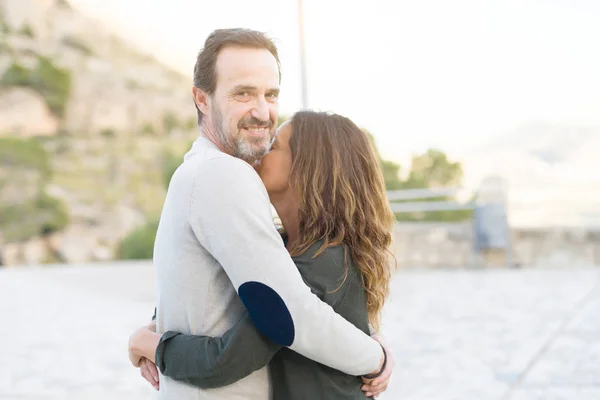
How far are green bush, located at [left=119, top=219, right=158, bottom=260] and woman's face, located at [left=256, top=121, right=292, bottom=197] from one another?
32638mm

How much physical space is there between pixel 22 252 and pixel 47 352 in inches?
1496

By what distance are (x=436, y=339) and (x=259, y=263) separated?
6154 millimetres

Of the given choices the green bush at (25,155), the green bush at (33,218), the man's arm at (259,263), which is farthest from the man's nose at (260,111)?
the green bush at (25,155)

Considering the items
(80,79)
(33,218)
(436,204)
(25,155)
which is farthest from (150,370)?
(80,79)

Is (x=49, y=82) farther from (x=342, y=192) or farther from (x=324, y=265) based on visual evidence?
(x=324, y=265)

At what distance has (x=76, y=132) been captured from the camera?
52.9m

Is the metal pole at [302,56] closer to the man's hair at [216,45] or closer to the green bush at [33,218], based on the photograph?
the man's hair at [216,45]

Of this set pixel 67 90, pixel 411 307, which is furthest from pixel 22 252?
pixel 411 307

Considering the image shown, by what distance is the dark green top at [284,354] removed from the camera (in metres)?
1.94

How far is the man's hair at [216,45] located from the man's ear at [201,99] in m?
0.02

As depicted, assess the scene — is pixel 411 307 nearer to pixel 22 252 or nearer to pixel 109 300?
pixel 109 300

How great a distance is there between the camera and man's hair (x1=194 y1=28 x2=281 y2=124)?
2242 millimetres

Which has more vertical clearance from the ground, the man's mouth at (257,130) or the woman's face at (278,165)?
the man's mouth at (257,130)

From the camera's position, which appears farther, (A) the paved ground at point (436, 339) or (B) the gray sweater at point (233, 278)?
(A) the paved ground at point (436, 339)
